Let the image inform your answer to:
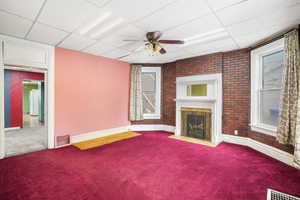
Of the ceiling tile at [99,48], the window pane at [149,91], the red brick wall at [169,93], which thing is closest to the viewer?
the ceiling tile at [99,48]

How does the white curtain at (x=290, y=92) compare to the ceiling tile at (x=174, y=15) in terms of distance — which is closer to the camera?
the ceiling tile at (x=174, y=15)

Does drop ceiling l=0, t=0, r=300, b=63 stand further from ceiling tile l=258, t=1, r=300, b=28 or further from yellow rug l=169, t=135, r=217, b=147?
yellow rug l=169, t=135, r=217, b=147

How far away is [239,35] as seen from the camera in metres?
2.83

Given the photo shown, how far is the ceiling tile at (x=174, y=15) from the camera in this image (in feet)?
6.23

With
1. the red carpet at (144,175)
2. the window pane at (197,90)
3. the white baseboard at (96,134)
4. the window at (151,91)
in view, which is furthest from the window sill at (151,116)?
the red carpet at (144,175)

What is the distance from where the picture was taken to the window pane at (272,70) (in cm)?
295

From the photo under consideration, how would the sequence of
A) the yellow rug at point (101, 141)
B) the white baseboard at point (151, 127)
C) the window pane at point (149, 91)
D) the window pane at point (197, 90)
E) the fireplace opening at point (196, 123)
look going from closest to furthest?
1. the yellow rug at point (101, 141)
2. the fireplace opening at point (196, 123)
3. the window pane at point (197, 90)
4. the white baseboard at point (151, 127)
5. the window pane at point (149, 91)

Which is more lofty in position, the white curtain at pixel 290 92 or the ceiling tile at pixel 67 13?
the ceiling tile at pixel 67 13

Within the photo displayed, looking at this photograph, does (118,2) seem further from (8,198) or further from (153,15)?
(8,198)

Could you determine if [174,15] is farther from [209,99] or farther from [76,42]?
[209,99]

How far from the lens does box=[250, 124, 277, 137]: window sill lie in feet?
9.64

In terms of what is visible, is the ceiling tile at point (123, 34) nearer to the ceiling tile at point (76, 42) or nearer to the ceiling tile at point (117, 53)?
the ceiling tile at point (76, 42)

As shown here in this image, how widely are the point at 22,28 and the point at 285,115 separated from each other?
5.03m

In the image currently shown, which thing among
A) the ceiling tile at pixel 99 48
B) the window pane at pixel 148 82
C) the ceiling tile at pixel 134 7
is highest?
the ceiling tile at pixel 99 48
